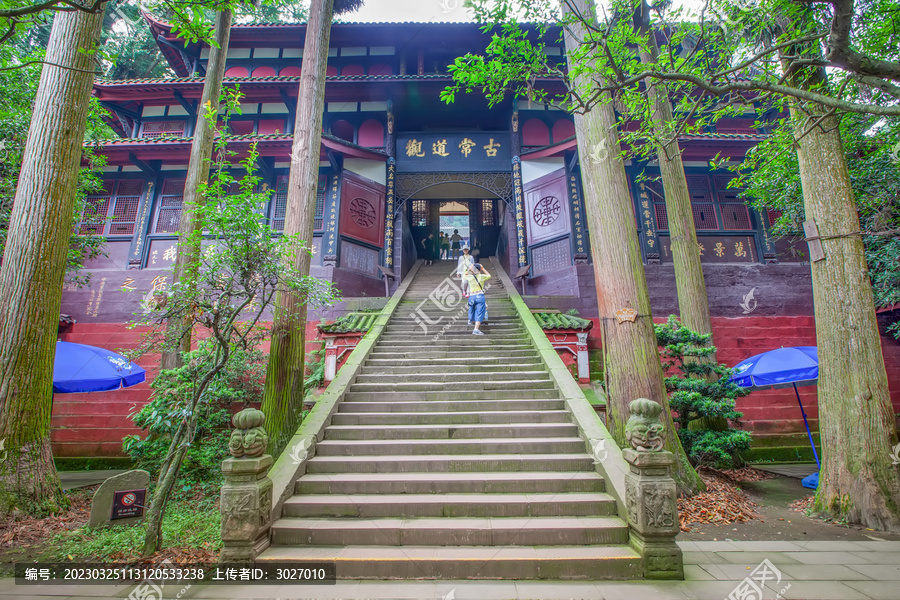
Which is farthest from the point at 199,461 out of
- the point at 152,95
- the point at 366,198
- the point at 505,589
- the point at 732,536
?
the point at 152,95

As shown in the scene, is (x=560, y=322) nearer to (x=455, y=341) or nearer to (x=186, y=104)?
(x=455, y=341)

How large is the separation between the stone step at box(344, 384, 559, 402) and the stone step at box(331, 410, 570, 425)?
0.42m

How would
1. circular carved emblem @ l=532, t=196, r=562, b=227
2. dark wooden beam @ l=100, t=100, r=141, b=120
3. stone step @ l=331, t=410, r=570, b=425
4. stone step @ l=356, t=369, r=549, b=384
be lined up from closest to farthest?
stone step @ l=331, t=410, r=570, b=425 < stone step @ l=356, t=369, r=549, b=384 < circular carved emblem @ l=532, t=196, r=562, b=227 < dark wooden beam @ l=100, t=100, r=141, b=120

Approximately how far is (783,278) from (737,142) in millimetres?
3478

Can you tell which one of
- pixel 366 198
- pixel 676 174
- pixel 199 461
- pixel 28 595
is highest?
pixel 366 198

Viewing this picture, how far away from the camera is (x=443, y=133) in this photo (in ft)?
40.1

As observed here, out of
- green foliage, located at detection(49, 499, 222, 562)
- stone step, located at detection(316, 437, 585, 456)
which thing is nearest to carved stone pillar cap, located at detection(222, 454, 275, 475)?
green foliage, located at detection(49, 499, 222, 562)

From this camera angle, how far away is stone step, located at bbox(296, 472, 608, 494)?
12.0 feet

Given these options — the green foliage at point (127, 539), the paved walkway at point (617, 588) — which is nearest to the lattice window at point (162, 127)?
the green foliage at point (127, 539)

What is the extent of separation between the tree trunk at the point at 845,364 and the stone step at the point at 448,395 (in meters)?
2.86

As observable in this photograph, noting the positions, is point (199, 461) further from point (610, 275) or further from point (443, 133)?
point (443, 133)

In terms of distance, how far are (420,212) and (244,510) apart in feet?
49.2

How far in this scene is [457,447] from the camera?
4.20 m

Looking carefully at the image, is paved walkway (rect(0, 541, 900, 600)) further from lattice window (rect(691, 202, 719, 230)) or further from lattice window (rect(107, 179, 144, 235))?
lattice window (rect(107, 179, 144, 235))
